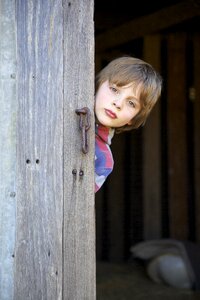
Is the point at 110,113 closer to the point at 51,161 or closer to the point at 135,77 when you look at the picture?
the point at 135,77

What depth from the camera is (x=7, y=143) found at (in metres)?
1.97

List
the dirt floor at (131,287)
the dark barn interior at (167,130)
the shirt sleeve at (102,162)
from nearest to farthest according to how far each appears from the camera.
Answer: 1. the shirt sleeve at (102,162)
2. the dirt floor at (131,287)
3. the dark barn interior at (167,130)

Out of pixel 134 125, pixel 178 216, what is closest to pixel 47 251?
pixel 134 125

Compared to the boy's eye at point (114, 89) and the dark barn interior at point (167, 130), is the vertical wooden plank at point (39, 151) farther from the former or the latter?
the dark barn interior at point (167, 130)

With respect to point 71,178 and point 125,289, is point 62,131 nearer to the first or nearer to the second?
point 71,178

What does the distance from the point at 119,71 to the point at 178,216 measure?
437 cm

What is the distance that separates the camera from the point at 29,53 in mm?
1979

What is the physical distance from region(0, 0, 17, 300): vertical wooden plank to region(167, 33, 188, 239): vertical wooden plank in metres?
4.58

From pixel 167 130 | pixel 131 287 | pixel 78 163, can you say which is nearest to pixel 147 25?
pixel 167 130

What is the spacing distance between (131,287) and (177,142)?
1714mm

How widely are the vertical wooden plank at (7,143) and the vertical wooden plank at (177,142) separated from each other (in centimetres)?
458

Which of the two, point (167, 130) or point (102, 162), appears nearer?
point (102, 162)

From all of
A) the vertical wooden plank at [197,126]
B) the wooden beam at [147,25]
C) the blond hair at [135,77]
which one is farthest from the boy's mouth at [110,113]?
the vertical wooden plank at [197,126]

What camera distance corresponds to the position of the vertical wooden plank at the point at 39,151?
1919 millimetres
